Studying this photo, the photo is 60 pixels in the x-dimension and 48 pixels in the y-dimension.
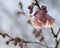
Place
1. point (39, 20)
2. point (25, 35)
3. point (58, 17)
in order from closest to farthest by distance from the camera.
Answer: point (39, 20) → point (58, 17) → point (25, 35)

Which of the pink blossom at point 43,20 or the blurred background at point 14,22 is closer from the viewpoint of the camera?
the pink blossom at point 43,20

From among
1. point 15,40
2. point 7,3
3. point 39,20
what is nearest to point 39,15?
point 39,20

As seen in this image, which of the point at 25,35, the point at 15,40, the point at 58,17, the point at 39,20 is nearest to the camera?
the point at 39,20

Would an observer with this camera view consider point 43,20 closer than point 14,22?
Yes

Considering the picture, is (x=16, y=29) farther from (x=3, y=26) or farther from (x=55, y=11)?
(x=55, y=11)

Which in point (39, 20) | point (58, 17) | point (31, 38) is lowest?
point (31, 38)

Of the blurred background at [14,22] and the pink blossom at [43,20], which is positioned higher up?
the pink blossom at [43,20]

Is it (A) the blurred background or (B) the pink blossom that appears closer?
(B) the pink blossom

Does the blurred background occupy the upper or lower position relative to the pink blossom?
lower

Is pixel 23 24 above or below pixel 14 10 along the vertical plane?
below

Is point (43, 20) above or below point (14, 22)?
above

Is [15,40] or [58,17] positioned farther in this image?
[58,17]
